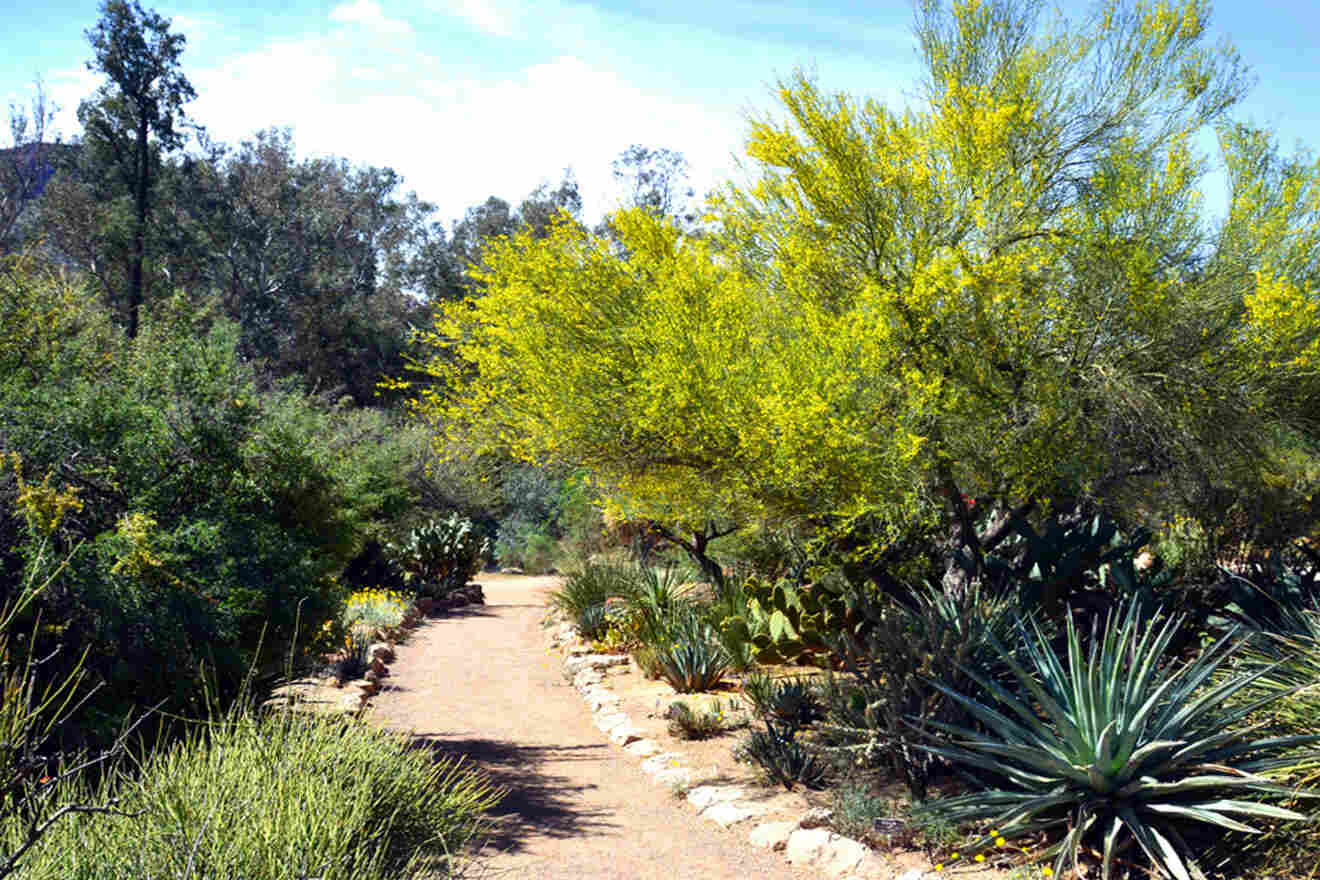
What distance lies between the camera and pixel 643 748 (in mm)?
8156

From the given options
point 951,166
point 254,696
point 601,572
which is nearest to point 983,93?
point 951,166

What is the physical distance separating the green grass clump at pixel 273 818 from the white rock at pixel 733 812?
5.76 feet

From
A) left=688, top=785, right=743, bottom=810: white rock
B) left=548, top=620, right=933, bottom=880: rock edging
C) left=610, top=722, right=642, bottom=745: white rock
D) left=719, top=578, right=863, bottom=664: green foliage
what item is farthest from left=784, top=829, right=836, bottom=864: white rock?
left=719, top=578, right=863, bottom=664: green foliage

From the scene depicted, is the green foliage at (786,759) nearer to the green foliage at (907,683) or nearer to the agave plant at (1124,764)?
the green foliage at (907,683)

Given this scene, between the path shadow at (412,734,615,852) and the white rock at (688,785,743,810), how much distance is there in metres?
0.67

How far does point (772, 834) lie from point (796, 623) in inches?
176

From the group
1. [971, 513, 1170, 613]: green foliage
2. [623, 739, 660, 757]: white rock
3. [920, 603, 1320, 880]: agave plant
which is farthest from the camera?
[623, 739, 660, 757]: white rock

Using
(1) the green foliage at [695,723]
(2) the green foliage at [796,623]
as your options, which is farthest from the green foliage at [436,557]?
(1) the green foliage at [695,723]

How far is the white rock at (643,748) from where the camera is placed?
26.4ft

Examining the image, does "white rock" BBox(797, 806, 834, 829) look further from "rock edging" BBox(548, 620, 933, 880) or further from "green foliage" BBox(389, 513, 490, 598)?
"green foliage" BBox(389, 513, 490, 598)

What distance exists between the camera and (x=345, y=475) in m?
8.53

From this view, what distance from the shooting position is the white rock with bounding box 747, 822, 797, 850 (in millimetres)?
5930

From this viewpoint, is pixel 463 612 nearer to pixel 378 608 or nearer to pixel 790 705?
pixel 378 608

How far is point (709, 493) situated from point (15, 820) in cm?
509
